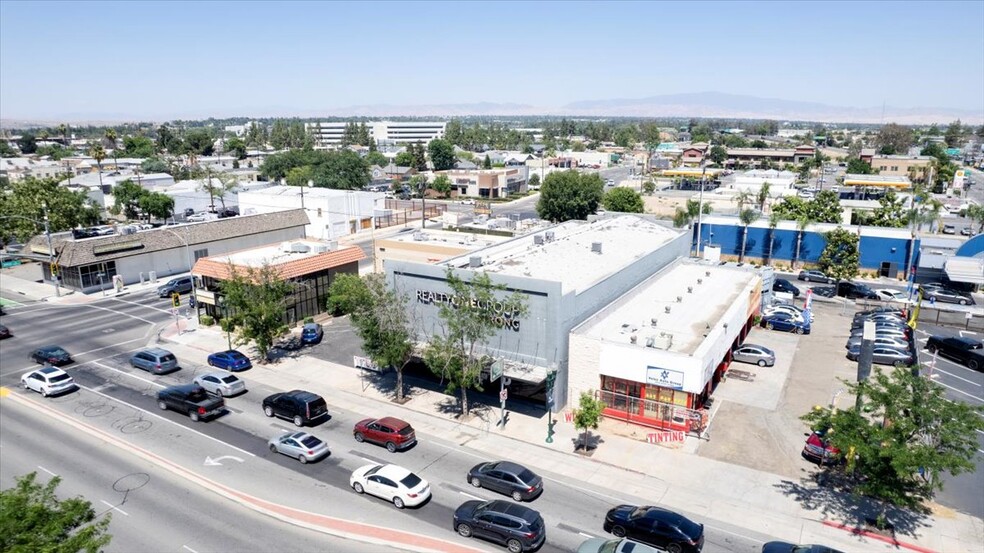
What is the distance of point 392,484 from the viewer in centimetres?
2542

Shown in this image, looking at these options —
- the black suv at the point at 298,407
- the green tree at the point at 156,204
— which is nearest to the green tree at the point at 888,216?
the black suv at the point at 298,407

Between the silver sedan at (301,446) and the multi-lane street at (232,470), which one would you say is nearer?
the multi-lane street at (232,470)

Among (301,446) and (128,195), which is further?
(128,195)

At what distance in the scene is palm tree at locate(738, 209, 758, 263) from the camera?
232 ft

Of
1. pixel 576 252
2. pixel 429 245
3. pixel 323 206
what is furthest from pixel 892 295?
pixel 323 206

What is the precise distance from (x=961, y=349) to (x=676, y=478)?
92.8ft

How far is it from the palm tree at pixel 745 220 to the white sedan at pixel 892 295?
1535 centimetres

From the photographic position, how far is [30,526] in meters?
15.7

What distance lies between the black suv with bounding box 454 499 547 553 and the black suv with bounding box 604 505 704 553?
2879 millimetres

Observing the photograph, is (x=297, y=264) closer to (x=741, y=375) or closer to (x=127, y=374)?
(x=127, y=374)

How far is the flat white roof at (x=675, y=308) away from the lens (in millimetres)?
34438

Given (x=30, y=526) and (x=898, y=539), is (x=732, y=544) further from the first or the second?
(x=30, y=526)

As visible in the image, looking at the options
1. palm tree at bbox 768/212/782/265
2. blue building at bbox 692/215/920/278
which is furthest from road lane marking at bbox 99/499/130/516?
palm tree at bbox 768/212/782/265

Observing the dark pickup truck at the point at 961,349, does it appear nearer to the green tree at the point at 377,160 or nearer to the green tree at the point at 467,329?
the green tree at the point at 467,329
